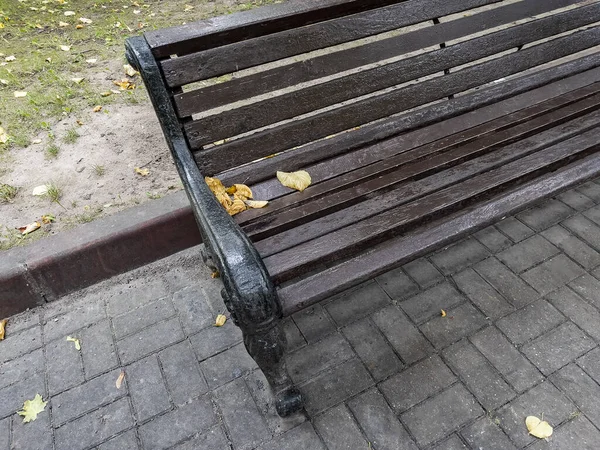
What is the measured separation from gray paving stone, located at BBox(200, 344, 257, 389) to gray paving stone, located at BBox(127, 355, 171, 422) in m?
0.20

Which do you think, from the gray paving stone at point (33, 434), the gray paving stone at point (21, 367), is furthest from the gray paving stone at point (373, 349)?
the gray paving stone at point (21, 367)

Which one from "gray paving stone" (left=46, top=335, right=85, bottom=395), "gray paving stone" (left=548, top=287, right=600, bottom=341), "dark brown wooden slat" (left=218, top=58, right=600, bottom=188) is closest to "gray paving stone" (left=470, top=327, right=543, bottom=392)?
"gray paving stone" (left=548, top=287, right=600, bottom=341)

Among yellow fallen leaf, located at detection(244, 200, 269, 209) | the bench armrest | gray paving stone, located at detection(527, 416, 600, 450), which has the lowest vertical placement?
gray paving stone, located at detection(527, 416, 600, 450)

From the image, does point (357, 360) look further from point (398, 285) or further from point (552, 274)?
point (552, 274)

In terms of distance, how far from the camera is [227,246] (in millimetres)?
1581

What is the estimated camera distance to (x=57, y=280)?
2504 mm

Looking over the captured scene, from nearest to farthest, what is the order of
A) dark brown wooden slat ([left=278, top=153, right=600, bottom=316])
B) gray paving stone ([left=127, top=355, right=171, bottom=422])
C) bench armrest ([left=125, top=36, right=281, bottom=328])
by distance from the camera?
bench armrest ([left=125, top=36, right=281, bottom=328])
dark brown wooden slat ([left=278, top=153, right=600, bottom=316])
gray paving stone ([left=127, top=355, right=171, bottom=422])

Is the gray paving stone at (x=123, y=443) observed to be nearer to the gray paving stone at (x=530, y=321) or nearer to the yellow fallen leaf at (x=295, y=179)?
the yellow fallen leaf at (x=295, y=179)

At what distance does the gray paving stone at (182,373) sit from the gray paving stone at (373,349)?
70cm

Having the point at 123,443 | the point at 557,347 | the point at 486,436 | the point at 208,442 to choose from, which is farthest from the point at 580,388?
the point at 123,443

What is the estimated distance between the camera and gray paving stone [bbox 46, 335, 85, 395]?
217 centimetres

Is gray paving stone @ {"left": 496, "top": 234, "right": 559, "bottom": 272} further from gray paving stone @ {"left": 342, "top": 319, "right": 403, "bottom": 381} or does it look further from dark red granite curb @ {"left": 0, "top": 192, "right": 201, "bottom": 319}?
dark red granite curb @ {"left": 0, "top": 192, "right": 201, "bottom": 319}

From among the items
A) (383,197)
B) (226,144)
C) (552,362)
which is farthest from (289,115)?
(552,362)

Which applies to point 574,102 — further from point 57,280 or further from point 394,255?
point 57,280
